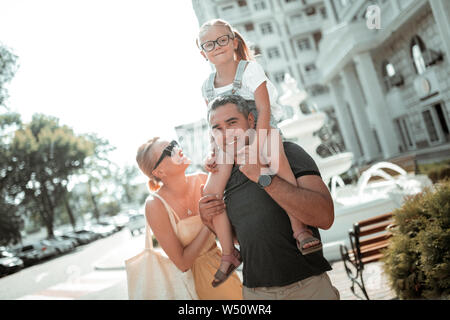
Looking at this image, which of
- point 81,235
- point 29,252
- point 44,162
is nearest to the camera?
point 29,252

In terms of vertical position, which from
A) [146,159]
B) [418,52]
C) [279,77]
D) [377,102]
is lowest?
[146,159]

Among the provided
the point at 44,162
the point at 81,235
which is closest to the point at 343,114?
the point at 81,235

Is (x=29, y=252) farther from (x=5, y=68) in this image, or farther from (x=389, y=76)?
(x=389, y=76)

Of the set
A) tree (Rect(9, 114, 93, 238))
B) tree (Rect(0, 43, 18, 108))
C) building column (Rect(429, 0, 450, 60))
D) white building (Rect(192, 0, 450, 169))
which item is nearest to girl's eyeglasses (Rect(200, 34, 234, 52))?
white building (Rect(192, 0, 450, 169))

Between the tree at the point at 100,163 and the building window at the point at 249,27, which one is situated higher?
the building window at the point at 249,27

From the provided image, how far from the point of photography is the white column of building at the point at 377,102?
1580 cm

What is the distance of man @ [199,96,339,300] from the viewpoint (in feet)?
4.16

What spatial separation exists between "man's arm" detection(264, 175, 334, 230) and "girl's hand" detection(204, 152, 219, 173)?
0.24 metres

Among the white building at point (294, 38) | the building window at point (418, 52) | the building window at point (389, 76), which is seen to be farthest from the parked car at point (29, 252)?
the white building at point (294, 38)

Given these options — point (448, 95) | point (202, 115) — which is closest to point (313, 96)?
point (448, 95)

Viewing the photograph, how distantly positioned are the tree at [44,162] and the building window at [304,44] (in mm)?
29162

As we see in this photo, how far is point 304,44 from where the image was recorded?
104ft

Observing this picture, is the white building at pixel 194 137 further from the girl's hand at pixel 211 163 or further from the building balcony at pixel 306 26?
the building balcony at pixel 306 26

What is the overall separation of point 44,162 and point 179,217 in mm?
3957
